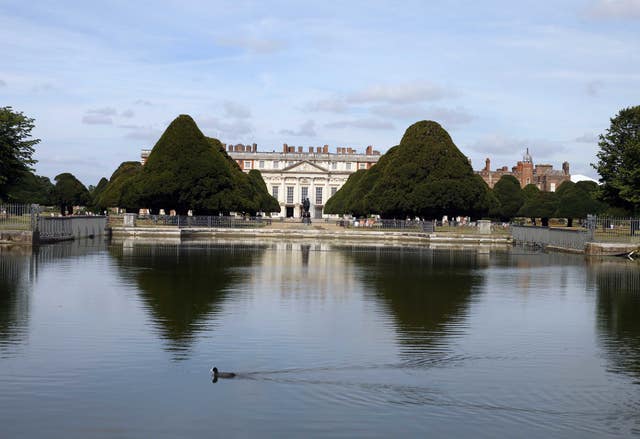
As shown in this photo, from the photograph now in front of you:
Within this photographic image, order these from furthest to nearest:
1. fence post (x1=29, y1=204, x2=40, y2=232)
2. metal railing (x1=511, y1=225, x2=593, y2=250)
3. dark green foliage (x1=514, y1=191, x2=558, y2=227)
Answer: dark green foliage (x1=514, y1=191, x2=558, y2=227), metal railing (x1=511, y1=225, x2=593, y2=250), fence post (x1=29, y1=204, x2=40, y2=232)

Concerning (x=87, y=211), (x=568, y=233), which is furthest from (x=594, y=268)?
(x=87, y=211)

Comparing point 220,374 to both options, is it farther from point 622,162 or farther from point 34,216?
point 622,162

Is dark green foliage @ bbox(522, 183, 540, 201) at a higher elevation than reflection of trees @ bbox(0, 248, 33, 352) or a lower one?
higher

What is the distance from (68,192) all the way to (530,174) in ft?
246

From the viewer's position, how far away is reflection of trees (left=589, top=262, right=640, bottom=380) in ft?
44.8

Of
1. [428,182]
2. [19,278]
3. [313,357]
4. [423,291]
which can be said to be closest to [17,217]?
[19,278]

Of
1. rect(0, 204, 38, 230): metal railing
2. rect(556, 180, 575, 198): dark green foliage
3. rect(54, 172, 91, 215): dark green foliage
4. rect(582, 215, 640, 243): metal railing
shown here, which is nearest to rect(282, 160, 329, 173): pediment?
rect(54, 172, 91, 215): dark green foliage

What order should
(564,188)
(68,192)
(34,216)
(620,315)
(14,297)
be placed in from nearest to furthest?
(620,315)
(14,297)
(34,216)
(564,188)
(68,192)

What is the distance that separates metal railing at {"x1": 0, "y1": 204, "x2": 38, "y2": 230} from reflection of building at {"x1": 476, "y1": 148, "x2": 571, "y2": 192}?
110635 millimetres

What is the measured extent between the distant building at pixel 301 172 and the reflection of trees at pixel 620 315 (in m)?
119

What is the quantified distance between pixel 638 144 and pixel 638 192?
2394 millimetres

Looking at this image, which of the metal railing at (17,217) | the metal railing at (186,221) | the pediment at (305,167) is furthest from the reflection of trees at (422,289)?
the pediment at (305,167)

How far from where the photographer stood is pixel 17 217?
42656mm

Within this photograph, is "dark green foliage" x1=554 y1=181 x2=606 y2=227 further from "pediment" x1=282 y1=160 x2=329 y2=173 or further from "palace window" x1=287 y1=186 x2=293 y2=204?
"palace window" x1=287 y1=186 x2=293 y2=204
